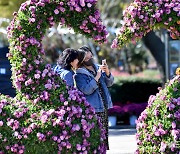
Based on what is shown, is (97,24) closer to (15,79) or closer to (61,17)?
Answer: (61,17)

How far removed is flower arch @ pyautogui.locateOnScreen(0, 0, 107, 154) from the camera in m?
5.84

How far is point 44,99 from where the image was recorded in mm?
5957

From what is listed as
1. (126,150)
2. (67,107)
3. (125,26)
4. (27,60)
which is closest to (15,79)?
(27,60)

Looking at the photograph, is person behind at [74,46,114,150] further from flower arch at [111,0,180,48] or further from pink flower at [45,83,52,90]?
pink flower at [45,83,52,90]

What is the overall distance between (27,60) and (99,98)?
1.90 metres

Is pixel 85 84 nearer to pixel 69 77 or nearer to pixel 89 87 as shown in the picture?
pixel 89 87

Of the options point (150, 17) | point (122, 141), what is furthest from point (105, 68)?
point (122, 141)

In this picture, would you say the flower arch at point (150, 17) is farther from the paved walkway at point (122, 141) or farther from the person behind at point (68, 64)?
the paved walkway at point (122, 141)

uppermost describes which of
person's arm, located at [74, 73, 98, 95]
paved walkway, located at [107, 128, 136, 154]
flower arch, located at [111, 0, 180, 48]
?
flower arch, located at [111, 0, 180, 48]

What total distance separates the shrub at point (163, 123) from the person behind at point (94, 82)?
1.51 meters

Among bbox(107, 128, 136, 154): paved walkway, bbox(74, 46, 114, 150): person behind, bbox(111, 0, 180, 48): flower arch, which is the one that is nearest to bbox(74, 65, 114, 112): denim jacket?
bbox(74, 46, 114, 150): person behind

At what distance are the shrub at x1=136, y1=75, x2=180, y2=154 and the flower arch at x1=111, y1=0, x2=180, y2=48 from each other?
56 centimetres

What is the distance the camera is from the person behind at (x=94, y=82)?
7.62m

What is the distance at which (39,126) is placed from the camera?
5855 millimetres
